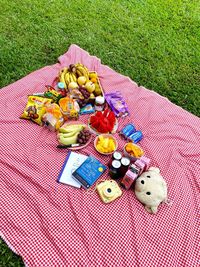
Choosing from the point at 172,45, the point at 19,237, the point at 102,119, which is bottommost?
the point at 19,237

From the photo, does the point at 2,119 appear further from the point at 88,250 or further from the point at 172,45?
the point at 172,45

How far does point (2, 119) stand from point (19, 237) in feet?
3.60

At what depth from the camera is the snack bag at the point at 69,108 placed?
8.93 ft

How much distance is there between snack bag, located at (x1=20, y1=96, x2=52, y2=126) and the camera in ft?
8.75

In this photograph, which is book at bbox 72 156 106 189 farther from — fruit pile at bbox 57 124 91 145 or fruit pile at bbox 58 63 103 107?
fruit pile at bbox 58 63 103 107

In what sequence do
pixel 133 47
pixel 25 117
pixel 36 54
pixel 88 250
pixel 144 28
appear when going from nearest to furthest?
pixel 88 250
pixel 25 117
pixel 36 54
pixel 133 47
pixel 144 28

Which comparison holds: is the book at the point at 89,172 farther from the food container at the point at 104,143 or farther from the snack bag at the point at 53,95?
the snack bag at the point at 53,95

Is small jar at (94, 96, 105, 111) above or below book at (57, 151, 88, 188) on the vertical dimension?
above

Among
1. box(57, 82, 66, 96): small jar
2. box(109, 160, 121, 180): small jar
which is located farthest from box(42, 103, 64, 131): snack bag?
box(109, 160, 121, 180): small jar

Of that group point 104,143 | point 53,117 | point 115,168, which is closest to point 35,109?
point 53,117

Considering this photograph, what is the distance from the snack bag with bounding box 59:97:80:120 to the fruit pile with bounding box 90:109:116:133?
0.56 feet

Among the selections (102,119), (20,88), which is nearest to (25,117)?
(20,88)

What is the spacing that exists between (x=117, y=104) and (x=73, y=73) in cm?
58

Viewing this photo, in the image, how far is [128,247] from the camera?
208 cm
